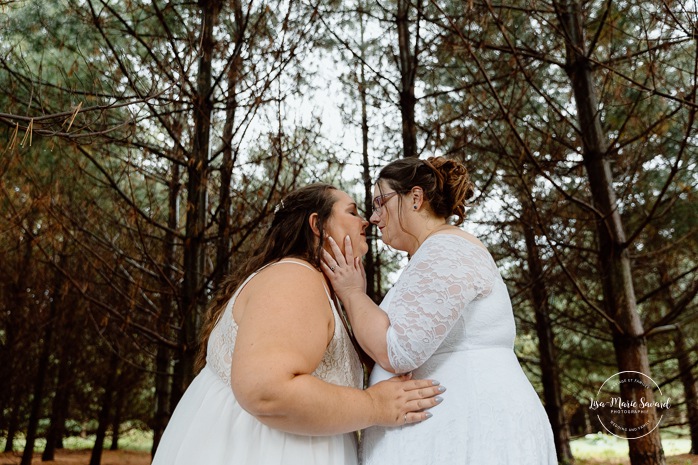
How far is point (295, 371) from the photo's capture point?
5.17 ft

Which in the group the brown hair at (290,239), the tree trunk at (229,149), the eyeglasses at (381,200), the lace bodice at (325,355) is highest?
the tree trunk at (229,149)

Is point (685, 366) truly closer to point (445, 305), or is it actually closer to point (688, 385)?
point (688, 385)

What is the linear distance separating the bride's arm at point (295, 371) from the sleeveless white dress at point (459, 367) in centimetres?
9

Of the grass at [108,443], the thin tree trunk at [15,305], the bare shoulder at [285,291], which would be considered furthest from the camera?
the grass at [108,443]

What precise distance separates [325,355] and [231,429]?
366 millimetres

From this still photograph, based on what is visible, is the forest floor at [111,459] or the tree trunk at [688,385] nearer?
the tree trunk at [688,385]

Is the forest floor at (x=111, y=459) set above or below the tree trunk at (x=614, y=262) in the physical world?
below

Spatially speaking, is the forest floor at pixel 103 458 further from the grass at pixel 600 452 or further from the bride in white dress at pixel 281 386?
the bride in white dress at pixel 281 386

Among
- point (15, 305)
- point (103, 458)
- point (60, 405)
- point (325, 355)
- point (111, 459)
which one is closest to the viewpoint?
point (325, 355)

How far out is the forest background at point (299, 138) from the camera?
3.60 metres

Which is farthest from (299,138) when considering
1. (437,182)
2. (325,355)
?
(325,355)

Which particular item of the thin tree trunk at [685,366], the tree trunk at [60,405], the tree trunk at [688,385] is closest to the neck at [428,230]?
the thin tree trunk at [685,366]

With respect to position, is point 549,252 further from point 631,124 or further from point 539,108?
point 539,108

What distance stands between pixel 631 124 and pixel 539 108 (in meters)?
1.94
